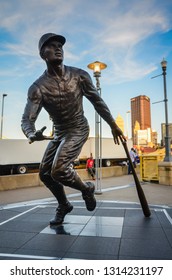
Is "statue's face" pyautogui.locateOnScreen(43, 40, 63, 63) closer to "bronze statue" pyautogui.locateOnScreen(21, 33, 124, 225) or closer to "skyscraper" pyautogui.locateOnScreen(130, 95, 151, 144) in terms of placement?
"bronze statue" pyautogui.locateOnScreen(21, 33, 124, 225)

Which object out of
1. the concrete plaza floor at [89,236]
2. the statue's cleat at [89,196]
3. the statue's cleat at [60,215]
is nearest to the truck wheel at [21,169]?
the concrete plaza floor at [89,236]

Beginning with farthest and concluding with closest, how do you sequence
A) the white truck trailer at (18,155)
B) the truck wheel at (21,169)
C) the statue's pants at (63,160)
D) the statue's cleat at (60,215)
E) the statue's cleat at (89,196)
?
the truck wheel at (21,169)
the white truck trailer at (18,155)
the statue's cleat at (60,215)
the statue's cleat at (89,196)
the statue's pants at (63,160)

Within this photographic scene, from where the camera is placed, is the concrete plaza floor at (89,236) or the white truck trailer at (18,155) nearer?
the concrete plaza floor at (89,236)

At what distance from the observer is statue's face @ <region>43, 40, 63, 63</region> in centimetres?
351

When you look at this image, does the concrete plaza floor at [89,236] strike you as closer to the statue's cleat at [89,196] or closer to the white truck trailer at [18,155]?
the statue's cleat at [89,196]

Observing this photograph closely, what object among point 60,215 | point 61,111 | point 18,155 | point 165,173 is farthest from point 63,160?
point 18,155

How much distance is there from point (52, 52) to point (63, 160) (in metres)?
1.62

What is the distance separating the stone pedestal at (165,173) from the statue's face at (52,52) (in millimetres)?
8218

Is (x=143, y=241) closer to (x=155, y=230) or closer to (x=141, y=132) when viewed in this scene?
(x=155, y=230)

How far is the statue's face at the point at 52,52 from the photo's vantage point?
11.5ft

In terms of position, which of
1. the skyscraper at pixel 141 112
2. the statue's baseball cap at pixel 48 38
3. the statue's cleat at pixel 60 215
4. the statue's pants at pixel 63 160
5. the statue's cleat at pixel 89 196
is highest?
the skyscraper at pixel 141 112

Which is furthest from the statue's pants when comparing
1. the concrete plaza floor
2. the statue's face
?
the statue's face
